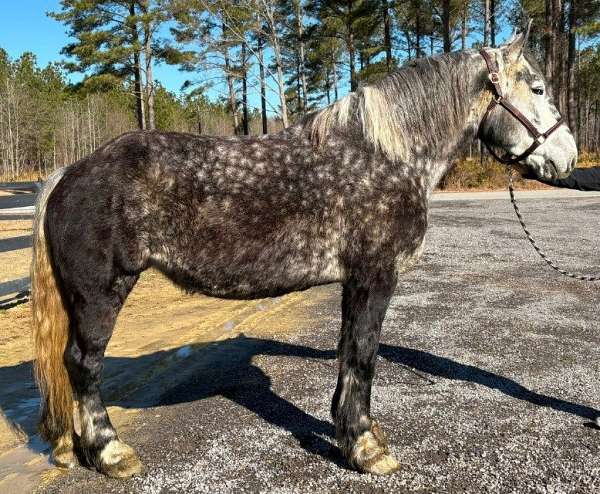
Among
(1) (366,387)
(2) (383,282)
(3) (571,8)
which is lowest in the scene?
(1) (366,387)

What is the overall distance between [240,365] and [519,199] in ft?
58.1

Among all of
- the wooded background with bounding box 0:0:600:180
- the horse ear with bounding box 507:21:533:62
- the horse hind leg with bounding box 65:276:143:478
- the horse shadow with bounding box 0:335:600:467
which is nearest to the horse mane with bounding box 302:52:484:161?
the horse ear with bounding box 507:21:533:62

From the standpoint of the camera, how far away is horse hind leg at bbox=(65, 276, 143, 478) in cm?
298

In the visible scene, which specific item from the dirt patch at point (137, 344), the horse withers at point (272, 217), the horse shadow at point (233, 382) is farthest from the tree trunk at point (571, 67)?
the horse withers at point (272, 217)

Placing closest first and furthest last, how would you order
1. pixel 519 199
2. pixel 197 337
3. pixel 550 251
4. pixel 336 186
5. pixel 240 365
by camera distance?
pixel 336 186 < pixel 240 365 < pixel 197 337 < pixel 550 251 < pixel 519 199

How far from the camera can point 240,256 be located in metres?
3.07

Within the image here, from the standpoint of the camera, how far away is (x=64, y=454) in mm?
3271

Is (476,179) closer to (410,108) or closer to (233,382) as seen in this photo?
(233,382)

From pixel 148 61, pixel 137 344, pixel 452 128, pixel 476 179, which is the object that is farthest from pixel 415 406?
pixel 148 61

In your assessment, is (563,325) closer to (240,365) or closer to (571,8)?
(240,365)

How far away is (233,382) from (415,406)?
166 centimetres

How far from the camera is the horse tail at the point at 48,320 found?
10.2ft

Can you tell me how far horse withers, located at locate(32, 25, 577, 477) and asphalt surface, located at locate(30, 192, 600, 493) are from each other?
297 millimetres

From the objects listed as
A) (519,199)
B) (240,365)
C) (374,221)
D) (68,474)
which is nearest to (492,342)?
(240,365)
